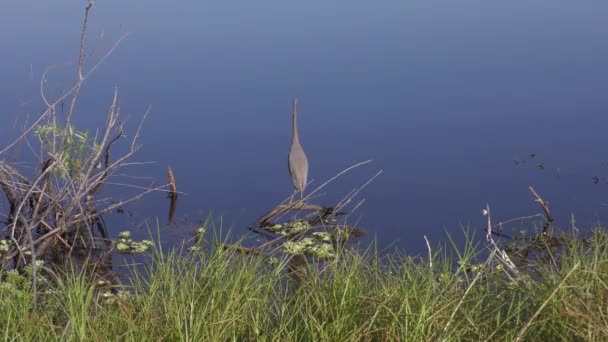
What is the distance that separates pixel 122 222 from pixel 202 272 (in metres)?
2.89

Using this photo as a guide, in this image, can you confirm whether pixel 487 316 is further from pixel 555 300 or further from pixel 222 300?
pixel 222 300

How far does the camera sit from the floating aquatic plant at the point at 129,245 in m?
5.06

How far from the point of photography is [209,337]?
97.0 inches

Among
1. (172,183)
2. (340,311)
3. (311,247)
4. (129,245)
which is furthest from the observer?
(172,183)

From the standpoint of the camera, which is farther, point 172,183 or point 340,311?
point 172,183

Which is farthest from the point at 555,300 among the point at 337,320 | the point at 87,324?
the point at 87,324

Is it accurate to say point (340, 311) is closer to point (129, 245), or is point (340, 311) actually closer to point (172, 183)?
point (129, 245)

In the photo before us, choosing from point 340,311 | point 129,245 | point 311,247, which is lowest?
point 129,245

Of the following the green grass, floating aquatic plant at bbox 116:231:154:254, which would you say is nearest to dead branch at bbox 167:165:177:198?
floating aquatic plant at bbox 116:231:154:254

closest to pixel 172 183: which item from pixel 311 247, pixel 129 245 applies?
pixel 129 245

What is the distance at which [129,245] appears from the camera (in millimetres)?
5148

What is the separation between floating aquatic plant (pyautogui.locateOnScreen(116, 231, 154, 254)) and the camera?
16.6 ft

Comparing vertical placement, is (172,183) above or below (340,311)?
below

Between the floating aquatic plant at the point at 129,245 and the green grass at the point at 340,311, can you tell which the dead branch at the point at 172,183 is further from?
the green grass at the point at 340,311
